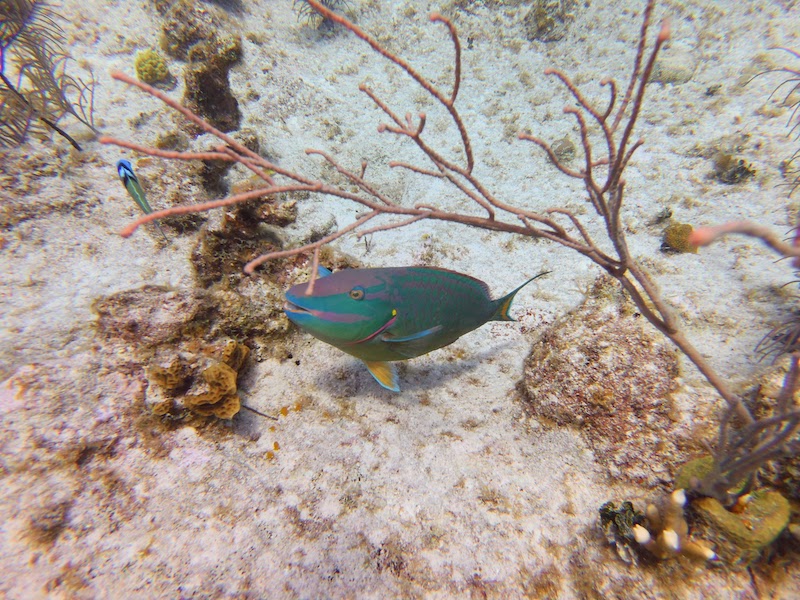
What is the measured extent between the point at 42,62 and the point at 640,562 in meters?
8.45

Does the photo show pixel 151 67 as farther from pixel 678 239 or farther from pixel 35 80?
pixel 678 239

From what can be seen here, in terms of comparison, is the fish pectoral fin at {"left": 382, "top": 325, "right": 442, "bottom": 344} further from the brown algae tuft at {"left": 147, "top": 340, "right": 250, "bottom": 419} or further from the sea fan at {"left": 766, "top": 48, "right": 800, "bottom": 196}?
the sea fan at {"left": 766, "top": 48, "right": 800, "bottom": 196}

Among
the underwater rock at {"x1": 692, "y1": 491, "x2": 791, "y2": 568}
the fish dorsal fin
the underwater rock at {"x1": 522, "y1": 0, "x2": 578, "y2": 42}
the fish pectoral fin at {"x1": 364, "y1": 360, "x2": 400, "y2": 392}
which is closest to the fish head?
the fish dorsal fin

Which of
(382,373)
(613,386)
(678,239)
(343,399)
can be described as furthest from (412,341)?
(678,239)

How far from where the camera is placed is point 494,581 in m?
2.03

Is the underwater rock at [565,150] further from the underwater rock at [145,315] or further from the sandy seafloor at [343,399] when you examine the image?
the underwater rock at [145,315]

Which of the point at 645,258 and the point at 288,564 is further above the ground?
the point at 645,258

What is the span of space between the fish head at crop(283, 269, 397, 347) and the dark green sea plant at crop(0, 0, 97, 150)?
4.15 meters

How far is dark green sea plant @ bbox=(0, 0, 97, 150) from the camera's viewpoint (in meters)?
3.95

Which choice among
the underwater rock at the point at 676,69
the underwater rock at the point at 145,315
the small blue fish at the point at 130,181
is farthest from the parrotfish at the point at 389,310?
the underwater rock at the point at 676,69

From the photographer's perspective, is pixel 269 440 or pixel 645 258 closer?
pixel 269 440

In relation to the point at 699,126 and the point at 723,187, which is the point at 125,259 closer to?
the point at 723,187

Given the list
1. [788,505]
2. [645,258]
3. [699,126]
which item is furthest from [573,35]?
[788,505]

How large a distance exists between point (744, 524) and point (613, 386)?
3.20 ft
